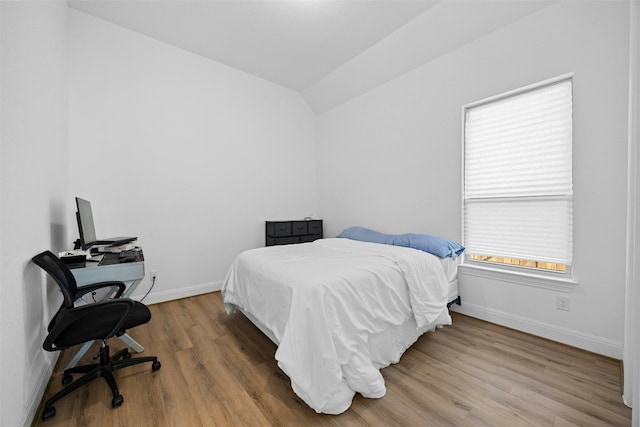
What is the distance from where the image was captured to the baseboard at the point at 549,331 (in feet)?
6.48

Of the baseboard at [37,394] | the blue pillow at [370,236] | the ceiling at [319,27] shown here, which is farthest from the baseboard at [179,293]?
the ceiling at [319,27]

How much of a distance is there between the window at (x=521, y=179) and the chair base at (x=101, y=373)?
10.7 ft

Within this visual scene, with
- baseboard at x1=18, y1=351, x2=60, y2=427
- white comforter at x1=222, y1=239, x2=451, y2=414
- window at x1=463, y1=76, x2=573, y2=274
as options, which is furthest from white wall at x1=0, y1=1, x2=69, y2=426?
window at x1=463, y1=76, x2=573, y2=274

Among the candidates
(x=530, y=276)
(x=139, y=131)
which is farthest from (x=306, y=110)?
(x=530, y=276)

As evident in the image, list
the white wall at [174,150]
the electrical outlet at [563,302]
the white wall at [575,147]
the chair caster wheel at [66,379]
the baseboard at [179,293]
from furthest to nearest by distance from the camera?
the baseboard at [179,293] → the white wall at [174,150] → the electrical outlet at [563,302] → the white wall at [575,147] → the chair caster wheel at [66,379]

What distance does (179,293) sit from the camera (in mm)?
3361

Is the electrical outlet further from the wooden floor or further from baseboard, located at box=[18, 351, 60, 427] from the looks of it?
baseboard, located at box=[18, 351, 60, 427]

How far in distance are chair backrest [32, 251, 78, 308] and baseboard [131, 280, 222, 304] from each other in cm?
163

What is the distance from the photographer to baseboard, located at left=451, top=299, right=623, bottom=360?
198cm

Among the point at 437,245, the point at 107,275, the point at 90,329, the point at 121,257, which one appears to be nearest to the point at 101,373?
the point at 90,329

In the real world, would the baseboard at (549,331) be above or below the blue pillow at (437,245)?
below

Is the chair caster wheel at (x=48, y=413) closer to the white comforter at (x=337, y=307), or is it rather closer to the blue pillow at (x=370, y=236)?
the white comforter at (x=337, y=307)

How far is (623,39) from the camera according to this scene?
189cm

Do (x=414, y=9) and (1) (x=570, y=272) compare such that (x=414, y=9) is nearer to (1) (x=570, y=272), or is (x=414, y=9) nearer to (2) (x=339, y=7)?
(2) (x=339, y=7)
